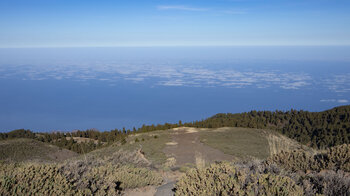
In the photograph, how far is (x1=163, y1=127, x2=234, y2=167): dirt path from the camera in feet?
36.9

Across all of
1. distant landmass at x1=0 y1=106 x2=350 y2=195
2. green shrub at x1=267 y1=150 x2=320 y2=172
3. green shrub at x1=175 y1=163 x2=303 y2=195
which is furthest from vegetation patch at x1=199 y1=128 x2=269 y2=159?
green shrub at x1=175 y1=163 x2=303 y2=195

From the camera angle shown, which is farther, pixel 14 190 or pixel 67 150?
pixel 67 150

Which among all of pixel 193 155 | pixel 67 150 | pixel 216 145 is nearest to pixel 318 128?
pixel 216 145

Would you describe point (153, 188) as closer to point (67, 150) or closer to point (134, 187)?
point (134, 187)

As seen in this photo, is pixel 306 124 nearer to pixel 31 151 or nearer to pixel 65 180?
pixel 31 151

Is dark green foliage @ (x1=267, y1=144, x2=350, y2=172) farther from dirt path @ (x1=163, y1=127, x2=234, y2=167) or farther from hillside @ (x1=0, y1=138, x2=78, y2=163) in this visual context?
hillside @ (x1=0, y1=138, x2=78, y2=163)

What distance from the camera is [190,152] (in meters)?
13.2

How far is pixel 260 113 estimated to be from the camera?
3828 centimetres

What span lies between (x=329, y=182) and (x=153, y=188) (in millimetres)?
4126

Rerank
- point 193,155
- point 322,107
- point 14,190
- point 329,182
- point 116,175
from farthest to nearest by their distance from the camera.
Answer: point 322,107 → point 193,155 → point 116,175 → point 329,182 → point 14,190

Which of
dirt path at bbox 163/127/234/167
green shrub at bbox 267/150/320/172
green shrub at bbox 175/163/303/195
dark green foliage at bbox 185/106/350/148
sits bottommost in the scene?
dark green foliage at bbox 185/106/350/148

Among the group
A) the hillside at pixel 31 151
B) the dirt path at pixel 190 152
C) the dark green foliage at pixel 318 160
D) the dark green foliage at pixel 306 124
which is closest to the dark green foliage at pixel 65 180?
the dark green foliage at pixel 318 160

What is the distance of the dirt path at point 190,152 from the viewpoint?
36.9 feet

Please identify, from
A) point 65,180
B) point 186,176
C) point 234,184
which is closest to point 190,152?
point 186,176
